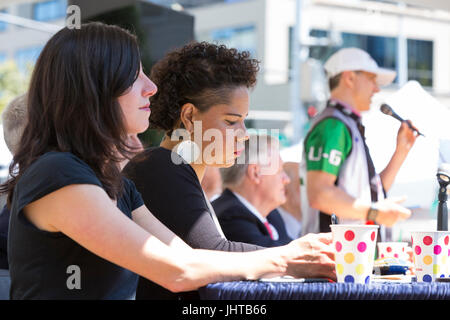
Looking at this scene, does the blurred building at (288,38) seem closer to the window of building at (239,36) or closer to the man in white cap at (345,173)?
the window of building at (239,36)

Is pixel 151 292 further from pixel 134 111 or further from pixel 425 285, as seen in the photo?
pixel 425 285

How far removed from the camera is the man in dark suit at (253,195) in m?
2.75

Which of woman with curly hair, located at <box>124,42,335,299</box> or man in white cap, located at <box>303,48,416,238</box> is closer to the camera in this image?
woman with curly hair, located at <box>124,42,335,299</box>

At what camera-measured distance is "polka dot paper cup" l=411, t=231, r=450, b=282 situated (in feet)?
5.18

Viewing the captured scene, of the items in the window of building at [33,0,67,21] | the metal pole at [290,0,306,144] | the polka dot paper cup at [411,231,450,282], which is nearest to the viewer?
the polka dot paper cup at [411,231,450,282]

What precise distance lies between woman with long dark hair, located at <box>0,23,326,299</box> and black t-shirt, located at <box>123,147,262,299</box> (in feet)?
0.38

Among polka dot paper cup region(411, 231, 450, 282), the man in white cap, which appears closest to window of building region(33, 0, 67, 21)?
the man in white cap

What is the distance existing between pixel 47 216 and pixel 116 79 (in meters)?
0.36

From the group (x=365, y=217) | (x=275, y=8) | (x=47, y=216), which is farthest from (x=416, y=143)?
(x=275, y=8)

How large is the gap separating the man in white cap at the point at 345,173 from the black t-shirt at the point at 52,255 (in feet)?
5.86

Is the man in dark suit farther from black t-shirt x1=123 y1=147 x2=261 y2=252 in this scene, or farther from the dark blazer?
black t-shirt x1=123 y1=147 x2=261 y2=252

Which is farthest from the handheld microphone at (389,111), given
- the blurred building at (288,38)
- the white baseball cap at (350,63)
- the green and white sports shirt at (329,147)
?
the blurred building at (288,38)

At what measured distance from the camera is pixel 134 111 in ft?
4.97
